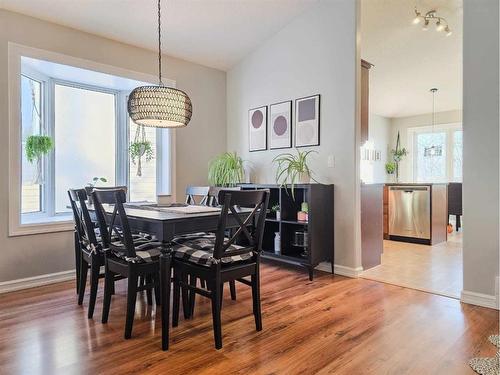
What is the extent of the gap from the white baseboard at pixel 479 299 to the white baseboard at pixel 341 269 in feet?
3.03

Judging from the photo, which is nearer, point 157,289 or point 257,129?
point 157,289

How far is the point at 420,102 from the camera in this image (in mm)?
6891

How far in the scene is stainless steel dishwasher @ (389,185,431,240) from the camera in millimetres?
4863

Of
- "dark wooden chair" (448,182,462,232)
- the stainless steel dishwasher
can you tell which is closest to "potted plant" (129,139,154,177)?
the stainless steel dishwasher

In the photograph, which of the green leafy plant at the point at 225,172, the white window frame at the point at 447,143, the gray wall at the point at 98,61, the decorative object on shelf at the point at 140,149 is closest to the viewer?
the gray wall at the point at 98,61

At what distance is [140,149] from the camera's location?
4.08 meters

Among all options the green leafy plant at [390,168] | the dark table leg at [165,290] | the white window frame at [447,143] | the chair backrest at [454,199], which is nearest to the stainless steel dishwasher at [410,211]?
the chair backrest at [454,199]

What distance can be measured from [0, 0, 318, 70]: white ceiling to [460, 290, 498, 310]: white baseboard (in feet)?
10.1

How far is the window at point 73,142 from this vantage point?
3295 mm

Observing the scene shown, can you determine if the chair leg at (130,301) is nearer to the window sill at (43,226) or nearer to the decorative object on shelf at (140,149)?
the window sill at (43,226)

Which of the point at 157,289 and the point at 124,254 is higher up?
the point at 124,254

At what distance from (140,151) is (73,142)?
0.71 metres

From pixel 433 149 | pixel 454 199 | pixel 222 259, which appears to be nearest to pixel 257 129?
pixel 222 259

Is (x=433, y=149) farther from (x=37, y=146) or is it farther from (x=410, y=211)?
(x=37, y=146)
